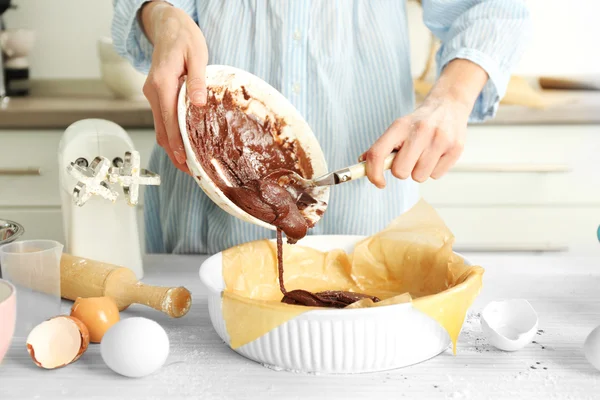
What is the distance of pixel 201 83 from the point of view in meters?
0.87

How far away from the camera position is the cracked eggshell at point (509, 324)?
813 millimetres

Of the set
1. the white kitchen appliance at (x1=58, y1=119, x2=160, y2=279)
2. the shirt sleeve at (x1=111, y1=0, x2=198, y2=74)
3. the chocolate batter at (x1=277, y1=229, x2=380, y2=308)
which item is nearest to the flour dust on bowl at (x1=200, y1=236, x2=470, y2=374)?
the chocolate batter at (x1=277, y1=229, x2=380, y2=308)

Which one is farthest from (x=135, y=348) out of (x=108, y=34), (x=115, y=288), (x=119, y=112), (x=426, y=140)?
(x=108, y=34)

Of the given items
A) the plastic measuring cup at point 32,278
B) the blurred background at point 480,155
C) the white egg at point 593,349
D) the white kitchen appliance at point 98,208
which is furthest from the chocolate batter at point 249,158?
the blurred background at point 480,155

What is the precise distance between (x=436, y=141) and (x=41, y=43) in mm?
1827

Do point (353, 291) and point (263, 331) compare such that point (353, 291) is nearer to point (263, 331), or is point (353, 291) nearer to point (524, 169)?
point (263, 331)

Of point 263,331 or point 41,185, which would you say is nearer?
point 263,331

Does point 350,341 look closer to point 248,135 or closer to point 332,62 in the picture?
point 248,135

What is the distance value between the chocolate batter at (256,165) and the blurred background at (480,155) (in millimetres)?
986

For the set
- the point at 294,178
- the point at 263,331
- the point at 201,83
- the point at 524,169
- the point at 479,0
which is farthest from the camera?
the point at 524,169

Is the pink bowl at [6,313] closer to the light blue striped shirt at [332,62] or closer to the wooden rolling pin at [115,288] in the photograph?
the wooden rolling pin at [115,288]

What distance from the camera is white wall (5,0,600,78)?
2.31 metres

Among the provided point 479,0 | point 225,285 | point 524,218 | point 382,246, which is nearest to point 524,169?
point 524,218

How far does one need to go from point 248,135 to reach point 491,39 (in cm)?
40
